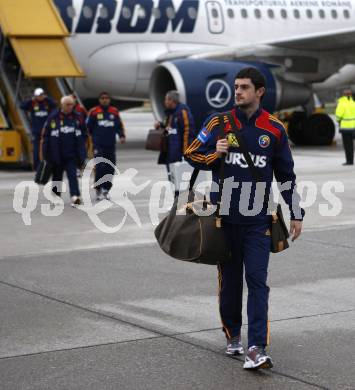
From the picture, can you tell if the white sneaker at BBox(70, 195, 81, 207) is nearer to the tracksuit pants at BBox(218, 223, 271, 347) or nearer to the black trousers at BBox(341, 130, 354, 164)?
the black trousers at BBox(341, 130, 354, 164)

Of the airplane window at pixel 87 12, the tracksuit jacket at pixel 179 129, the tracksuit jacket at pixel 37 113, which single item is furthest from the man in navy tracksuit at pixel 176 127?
the airplane window at pixel 87 12

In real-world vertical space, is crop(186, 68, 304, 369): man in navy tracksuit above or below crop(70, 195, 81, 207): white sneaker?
above

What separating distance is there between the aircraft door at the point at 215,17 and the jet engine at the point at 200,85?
2.12m

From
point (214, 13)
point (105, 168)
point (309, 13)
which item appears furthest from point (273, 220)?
point (309, 13)

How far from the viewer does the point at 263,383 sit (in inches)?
235

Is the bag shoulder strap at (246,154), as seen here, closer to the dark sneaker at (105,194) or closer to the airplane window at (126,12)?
the dark sneaker at (105,194)

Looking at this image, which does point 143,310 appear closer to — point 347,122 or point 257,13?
point 347,122

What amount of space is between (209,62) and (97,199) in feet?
27.9

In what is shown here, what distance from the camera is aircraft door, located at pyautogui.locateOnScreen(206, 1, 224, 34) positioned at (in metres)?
25.0

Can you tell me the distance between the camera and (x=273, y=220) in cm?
635

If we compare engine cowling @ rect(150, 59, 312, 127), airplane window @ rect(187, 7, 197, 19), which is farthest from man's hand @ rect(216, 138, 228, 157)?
airplane window @ rect(187, 7, 197, 19)

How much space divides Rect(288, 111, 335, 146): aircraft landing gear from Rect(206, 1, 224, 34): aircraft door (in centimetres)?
298

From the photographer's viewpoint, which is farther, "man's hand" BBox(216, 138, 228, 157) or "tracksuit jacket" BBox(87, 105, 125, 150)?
"tracksuit jacket" BBox(87, 105, 125, 150)

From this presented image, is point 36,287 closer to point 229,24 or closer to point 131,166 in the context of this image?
point 131,166
